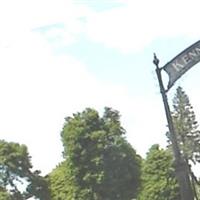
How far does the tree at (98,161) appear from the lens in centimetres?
7294

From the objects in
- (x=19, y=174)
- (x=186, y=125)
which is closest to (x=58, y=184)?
(x=19, y=174)

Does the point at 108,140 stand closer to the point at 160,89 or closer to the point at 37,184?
the point at 37,184

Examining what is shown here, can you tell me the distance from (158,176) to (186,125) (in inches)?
1589

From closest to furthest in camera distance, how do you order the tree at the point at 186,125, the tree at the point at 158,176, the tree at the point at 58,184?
the tree at the point at 158,176, the tree at the point at 58,184, the tree at the point at 186,125

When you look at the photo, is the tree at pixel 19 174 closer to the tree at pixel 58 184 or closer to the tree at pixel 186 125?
the tree at pixel 58 184

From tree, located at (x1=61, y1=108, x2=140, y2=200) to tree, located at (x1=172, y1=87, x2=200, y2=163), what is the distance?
151 feet

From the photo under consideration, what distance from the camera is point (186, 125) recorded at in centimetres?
12319

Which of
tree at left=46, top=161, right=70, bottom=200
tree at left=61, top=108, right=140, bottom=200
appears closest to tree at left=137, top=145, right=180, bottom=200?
tree at left=61, top=108, right=140, bottom=200

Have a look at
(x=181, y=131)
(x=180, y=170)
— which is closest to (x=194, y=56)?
(x=180, y=170)

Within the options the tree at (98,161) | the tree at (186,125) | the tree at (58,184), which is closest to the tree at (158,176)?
the tree at (98,161)

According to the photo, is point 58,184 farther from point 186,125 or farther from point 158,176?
point 186,125

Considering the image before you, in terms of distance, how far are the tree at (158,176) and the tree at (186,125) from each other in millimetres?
35948

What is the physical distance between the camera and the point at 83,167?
2906 inches

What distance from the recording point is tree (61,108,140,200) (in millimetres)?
72938
